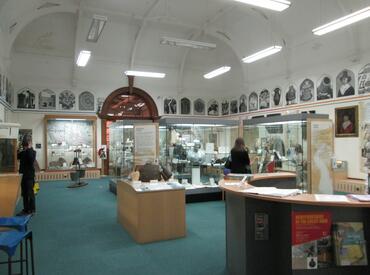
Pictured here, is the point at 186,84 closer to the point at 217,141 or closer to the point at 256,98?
the point at 256,98

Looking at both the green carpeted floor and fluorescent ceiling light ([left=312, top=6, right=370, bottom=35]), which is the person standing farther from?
fluorescent ceiling light ([left=312, top=6, right=370, bottom=35])

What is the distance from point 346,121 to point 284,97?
2791 mm

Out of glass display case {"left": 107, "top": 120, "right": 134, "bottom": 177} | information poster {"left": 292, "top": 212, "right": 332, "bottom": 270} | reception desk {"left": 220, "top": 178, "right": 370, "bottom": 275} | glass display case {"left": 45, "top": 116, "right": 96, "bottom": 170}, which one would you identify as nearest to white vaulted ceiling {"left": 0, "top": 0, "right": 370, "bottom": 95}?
glass display case {"left": 45, "top": 116, "right": 96, "bottom": 170}

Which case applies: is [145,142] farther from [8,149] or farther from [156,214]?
[156,214]

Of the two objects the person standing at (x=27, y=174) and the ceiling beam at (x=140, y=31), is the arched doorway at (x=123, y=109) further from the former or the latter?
the person standing at (x=27, y=174)

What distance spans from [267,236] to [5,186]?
5.04m

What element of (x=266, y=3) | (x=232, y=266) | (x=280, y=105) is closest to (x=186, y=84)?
(x=280, y=105)

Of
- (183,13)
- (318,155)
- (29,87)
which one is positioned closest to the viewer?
(318,155)

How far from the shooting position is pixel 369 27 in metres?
7.82

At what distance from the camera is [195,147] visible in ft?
27.6

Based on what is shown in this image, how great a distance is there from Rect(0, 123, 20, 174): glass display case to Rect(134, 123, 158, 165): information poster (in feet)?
9.50

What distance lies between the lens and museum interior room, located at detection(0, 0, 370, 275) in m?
3.15

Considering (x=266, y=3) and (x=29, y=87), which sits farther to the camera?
(x=29, y=87)

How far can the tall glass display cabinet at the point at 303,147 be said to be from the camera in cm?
682
